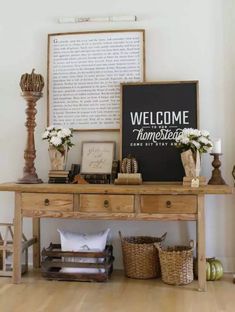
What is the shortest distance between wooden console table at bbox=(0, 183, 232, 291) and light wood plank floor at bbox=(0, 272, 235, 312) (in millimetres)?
136

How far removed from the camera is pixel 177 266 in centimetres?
277

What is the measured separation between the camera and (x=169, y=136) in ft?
10.3

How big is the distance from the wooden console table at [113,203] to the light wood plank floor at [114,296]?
0.45 feet

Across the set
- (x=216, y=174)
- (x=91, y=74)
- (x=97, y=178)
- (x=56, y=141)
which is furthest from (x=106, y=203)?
(x=91, y=74)

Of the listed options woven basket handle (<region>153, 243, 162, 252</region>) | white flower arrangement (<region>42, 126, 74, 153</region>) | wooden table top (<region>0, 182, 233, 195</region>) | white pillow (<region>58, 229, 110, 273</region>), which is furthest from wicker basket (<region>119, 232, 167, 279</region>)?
white flower arrangement (<region>42, 126, 74, 153</region>)

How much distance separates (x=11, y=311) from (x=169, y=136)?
169cm

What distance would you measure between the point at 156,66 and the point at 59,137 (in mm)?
972

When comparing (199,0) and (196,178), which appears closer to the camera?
(196,178)

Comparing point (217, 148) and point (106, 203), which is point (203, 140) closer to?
point (217, 148)

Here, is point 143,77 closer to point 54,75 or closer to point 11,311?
point 54,75

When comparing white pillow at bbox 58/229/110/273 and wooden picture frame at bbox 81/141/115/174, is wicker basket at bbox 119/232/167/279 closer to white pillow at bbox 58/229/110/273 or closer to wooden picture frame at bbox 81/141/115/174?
white pillow at bbox 58/229/110/273

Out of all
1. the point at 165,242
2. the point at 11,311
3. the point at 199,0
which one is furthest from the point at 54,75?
the point at 11,311

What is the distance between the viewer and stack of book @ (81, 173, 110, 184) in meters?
3.06

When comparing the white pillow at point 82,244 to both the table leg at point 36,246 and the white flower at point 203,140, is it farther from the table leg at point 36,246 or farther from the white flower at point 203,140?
the white flower at point 203,140
